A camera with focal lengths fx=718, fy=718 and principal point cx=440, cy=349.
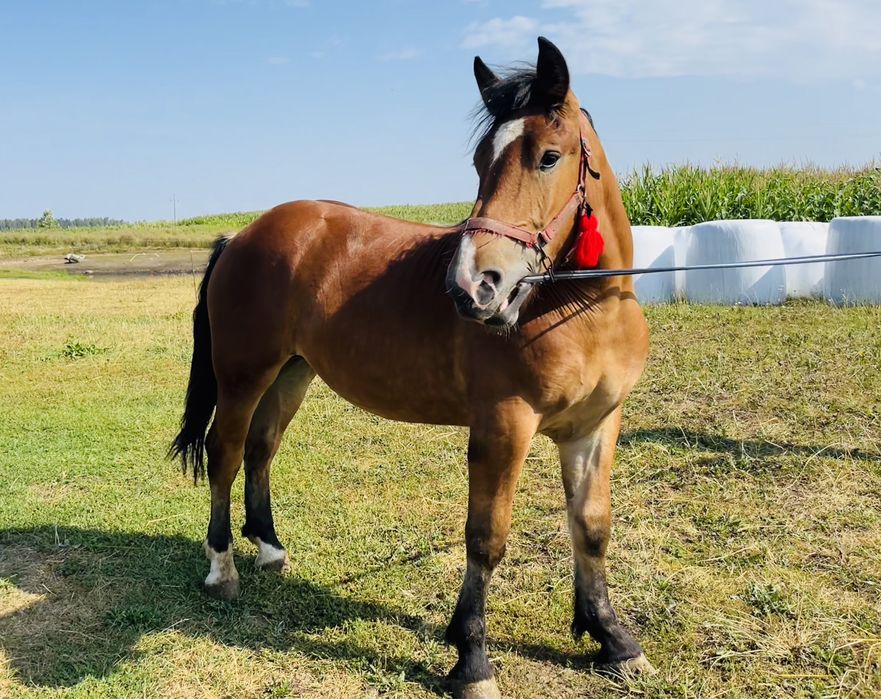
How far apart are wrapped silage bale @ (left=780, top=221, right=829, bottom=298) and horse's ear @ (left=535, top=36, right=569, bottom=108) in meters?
8.81

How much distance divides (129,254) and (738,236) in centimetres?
3015

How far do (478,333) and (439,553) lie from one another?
189 cm

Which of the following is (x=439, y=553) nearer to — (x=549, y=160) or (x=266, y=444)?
(x=266, y=444)

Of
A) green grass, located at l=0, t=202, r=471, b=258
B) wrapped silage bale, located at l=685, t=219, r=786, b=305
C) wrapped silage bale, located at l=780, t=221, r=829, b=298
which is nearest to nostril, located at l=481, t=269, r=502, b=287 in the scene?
wrapped silage bale, located at l=685, t=219, r=786, b=305

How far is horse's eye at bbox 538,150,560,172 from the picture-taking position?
2568 millimetres

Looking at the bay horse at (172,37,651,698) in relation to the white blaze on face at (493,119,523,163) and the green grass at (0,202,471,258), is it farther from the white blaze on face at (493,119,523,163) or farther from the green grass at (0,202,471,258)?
the green grass at (0,202,471,258)

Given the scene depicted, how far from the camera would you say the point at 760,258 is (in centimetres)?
1023

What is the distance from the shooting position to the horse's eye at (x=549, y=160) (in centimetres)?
257

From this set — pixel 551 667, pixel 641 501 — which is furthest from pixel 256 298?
pixel 641 501

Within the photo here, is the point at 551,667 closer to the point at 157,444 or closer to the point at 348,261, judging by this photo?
the point at 348,261

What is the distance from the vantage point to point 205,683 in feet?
10.6

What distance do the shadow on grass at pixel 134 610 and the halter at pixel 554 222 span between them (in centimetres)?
200

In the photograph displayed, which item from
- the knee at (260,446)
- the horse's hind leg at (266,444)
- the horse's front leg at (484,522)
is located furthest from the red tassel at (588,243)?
the knee at (260,446)

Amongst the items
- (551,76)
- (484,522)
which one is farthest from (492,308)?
(484,522)
